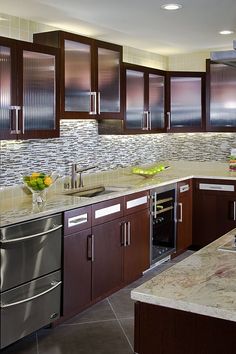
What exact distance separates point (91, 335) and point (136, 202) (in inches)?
59.2

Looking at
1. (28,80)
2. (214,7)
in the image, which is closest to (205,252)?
(28,80)

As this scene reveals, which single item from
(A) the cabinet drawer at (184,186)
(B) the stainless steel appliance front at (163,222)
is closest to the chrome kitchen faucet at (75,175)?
(B) the stainless steel appliance front at (163,222)

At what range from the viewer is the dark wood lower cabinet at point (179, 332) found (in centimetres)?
177

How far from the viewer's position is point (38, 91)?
4.02 m

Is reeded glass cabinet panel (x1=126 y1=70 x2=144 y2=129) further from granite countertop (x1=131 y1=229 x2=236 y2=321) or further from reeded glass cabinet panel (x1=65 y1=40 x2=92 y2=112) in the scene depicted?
granite countertop (x1=131 y1=229 x2=236 y2=321)

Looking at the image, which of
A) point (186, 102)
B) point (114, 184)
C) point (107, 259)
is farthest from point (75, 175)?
point (186, 102)

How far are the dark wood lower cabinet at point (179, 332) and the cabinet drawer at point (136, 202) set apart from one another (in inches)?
107

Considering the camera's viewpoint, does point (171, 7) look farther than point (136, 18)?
No

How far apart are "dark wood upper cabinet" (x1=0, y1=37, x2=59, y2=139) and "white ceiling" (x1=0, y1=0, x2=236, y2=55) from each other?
1.19 ft

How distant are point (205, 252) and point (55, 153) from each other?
2.60m

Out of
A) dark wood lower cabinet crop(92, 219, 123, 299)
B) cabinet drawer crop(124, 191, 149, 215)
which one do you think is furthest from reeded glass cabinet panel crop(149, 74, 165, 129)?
dark wood lower cabinet crop(92, 219, 123, 299)

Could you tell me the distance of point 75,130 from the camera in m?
5.06

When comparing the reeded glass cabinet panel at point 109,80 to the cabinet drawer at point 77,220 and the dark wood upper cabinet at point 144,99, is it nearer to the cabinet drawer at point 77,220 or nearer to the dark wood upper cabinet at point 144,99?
the dark wood upper cabinet at point 144,99

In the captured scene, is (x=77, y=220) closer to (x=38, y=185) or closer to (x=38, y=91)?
(x=38, y=185)
